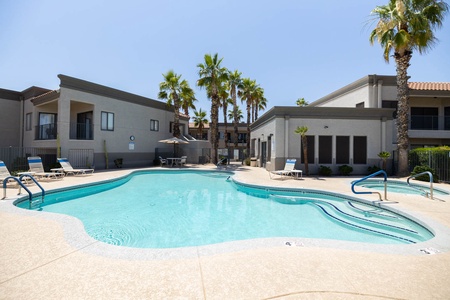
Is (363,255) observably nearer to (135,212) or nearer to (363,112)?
(135,212)

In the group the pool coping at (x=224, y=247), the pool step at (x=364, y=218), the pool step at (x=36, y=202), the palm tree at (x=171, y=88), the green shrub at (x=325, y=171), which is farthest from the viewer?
the palm tree at (x=171, y=88)

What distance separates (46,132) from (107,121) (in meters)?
4.57

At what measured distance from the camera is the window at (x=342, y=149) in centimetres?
1705

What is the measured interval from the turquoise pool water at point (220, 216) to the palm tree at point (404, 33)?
1066 cm

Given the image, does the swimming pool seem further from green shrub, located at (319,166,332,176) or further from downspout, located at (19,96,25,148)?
downspout, located at (19,96,25,148)

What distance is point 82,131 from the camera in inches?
739

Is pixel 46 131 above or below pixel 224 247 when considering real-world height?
above

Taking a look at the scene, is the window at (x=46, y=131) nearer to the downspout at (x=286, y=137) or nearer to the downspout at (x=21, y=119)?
the downspout at (x=21, y=119)

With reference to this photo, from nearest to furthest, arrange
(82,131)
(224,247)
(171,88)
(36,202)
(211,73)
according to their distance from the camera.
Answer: (224,247)
(36,202)
(82,131)
(211,73)
(171,88)

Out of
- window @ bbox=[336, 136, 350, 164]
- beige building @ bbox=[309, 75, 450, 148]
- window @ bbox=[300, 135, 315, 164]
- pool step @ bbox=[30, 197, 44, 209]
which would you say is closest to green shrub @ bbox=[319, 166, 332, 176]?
window @ bbox=[300, 135, 315, 164]

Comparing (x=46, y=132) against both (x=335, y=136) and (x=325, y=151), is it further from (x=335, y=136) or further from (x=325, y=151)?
(x=335, y=136)

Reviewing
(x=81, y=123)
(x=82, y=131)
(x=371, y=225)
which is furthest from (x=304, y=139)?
(x=82, y=131)

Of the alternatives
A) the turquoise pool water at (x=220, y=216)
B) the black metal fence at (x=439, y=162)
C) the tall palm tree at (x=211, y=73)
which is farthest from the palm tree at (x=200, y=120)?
the black metal fence at (x=439, y=162)

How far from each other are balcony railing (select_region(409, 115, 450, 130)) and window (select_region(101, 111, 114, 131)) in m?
27.1
